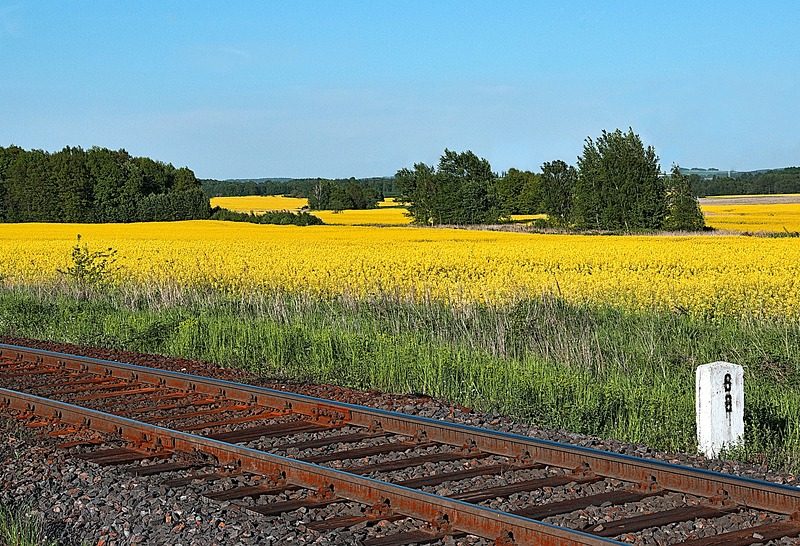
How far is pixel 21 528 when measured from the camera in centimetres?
647

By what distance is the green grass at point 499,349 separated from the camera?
9.86 m

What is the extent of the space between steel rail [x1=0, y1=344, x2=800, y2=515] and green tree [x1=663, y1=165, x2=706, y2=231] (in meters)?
71.4

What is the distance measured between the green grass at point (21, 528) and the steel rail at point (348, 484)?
165 centimetres

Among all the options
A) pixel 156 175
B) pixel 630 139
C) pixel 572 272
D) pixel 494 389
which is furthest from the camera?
pixel 156 175

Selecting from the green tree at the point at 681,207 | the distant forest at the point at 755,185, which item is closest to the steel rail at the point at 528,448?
the green tree at the point at 681,207

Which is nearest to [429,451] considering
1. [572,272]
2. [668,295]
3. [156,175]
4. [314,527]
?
[314,527]

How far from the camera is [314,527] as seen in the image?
6480 millimetres

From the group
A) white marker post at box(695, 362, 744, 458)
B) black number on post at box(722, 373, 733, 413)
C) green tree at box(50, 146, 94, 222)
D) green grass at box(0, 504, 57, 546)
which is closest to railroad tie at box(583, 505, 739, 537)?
white marker post at box(695, 362, 744, 458)

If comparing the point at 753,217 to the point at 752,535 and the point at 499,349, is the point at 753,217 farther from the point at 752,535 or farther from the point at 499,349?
the point at 752,535

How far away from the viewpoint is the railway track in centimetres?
626

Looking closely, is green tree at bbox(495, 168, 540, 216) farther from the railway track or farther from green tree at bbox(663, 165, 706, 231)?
the railway track

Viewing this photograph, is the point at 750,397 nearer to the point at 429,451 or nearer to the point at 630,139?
the point at 429,451

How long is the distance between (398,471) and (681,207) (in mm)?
77544

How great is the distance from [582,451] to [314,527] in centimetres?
217
